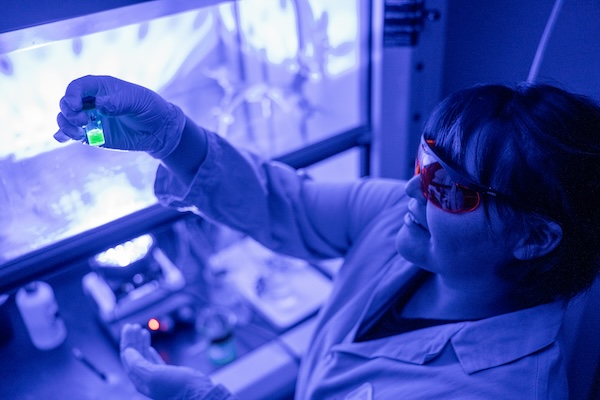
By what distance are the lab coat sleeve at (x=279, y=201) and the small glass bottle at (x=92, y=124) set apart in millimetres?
225

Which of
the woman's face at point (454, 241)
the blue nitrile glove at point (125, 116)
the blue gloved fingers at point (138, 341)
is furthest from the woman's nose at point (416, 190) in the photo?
the blue gloved fingers at point (138, 341)

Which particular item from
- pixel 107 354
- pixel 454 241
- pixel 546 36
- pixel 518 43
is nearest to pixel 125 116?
pixel 454 241

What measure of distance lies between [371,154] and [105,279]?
0.92m

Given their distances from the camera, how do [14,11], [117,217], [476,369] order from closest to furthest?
[14,11] → [476,369] → [117,217]

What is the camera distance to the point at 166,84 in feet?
4.32

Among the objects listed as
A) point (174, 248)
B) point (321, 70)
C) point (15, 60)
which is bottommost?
point (174, 248)

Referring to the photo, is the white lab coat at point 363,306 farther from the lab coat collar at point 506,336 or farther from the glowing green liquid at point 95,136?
the glowing green liquid at point 95,136

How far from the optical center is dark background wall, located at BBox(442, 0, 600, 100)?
3.50 feet

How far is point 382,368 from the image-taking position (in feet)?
3.44

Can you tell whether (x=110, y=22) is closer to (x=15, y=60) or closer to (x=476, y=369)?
(x=15, y=60)

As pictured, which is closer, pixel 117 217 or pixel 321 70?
pixel 117 217

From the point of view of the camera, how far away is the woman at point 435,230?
86 centimetres

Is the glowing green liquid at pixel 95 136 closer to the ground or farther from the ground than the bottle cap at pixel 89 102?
closer to the ground

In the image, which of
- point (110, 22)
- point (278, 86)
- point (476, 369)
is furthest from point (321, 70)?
point (476, 369)
